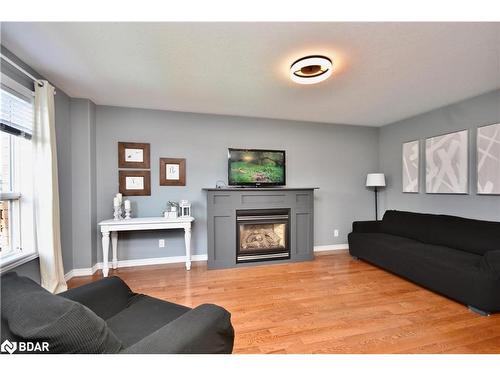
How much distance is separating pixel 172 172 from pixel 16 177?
1.72 metres

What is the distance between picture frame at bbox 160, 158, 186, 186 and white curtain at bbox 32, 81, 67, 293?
1371 millimetres

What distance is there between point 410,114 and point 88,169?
16.1 feet

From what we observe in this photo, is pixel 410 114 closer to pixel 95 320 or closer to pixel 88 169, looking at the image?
pixel 95 320

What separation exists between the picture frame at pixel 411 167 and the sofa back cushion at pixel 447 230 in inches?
19.7

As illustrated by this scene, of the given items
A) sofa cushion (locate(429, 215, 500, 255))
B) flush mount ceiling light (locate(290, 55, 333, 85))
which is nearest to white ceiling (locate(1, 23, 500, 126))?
flush mount ceiling light (locate(290, 55, 333, 85))

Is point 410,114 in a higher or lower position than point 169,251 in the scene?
higher

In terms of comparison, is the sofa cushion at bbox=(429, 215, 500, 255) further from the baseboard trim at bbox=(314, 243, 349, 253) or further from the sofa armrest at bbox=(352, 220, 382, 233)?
the baseboard trim at bbox=(314, 243, 349, 253)

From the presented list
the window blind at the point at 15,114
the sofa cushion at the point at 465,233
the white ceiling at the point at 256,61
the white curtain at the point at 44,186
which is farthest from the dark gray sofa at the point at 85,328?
the sofa cushion at the point at 465,233

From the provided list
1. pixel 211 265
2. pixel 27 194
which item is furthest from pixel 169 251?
pixel 27 194

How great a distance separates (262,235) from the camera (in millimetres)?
3660

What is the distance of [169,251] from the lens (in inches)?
138

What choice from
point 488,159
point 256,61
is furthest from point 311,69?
point 488,159

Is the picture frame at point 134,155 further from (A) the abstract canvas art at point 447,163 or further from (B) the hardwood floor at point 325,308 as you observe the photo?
(A) the abstract canvas art at point 447,163
